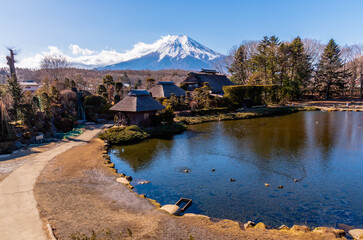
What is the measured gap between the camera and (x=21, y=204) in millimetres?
8164

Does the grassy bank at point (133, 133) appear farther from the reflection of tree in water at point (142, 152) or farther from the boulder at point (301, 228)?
the boulder at point (301, 228)

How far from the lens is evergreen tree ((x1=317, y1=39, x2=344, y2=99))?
138 ft

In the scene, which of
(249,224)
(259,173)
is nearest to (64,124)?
(259,173)

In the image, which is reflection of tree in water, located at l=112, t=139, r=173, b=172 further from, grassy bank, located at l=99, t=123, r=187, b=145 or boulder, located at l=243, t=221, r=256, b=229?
boulder, located at l=243, t=221, r=256, b=229

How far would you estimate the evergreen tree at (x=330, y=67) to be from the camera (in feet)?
138

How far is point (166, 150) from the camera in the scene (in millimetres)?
16594

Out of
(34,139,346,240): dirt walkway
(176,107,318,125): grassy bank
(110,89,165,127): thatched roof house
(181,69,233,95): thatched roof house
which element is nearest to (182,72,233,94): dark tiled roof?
(181,69,233,95): thatched roof house

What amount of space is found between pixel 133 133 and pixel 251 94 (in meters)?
24.2

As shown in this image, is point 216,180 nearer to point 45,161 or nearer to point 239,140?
point 239,140

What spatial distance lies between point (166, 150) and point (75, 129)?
11.3 metres

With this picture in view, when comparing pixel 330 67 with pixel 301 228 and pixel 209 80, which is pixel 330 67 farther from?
pixel 301 228

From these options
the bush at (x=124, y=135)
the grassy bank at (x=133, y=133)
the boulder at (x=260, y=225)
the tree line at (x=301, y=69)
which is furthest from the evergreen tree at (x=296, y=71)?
the boulder at (x=260, y=225)

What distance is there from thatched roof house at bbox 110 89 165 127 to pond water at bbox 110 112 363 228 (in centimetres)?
388

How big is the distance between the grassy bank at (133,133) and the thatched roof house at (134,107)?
1801 mm
